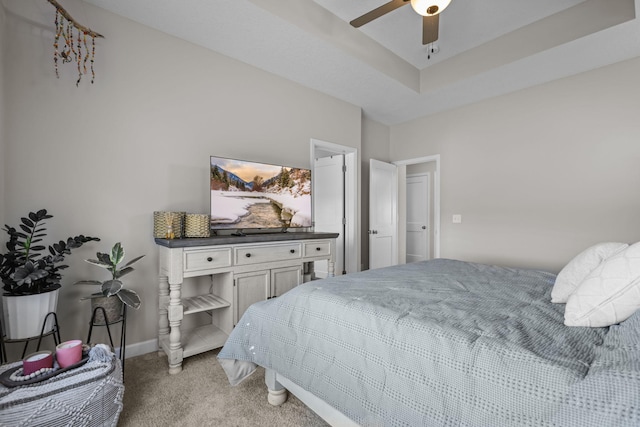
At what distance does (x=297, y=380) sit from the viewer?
56.3 inches

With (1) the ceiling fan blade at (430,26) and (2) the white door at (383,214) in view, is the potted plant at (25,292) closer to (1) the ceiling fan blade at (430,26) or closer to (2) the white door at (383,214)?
(1) the ceiling fan blade at (430,26)

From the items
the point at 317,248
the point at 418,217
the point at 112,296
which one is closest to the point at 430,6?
the point at 317,248

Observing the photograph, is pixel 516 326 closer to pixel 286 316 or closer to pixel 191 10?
pixel 286 316

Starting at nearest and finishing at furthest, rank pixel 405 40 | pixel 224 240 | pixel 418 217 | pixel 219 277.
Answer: pixel 224 240 → pixel 219 277 → pixel 405 40 → pixel 418 217

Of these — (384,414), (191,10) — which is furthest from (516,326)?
(191,10)

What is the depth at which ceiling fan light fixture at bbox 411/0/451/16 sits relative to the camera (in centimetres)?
202

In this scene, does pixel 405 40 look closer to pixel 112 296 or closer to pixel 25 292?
pixel 112 296

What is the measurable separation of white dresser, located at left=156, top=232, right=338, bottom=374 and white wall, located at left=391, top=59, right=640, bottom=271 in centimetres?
247

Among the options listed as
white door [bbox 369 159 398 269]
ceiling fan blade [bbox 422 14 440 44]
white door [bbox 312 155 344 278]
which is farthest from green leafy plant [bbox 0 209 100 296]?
white door [bbox 369 159 398 269]

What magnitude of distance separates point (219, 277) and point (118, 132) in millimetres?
1362

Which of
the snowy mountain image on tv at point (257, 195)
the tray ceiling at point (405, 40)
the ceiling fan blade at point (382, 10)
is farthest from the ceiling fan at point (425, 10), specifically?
the snowy mountain image on tv at point (257, 195)

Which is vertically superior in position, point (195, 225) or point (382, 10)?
point (382, 10)

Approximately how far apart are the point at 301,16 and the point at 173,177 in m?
1.71

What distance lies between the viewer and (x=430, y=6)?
2.05 meters
